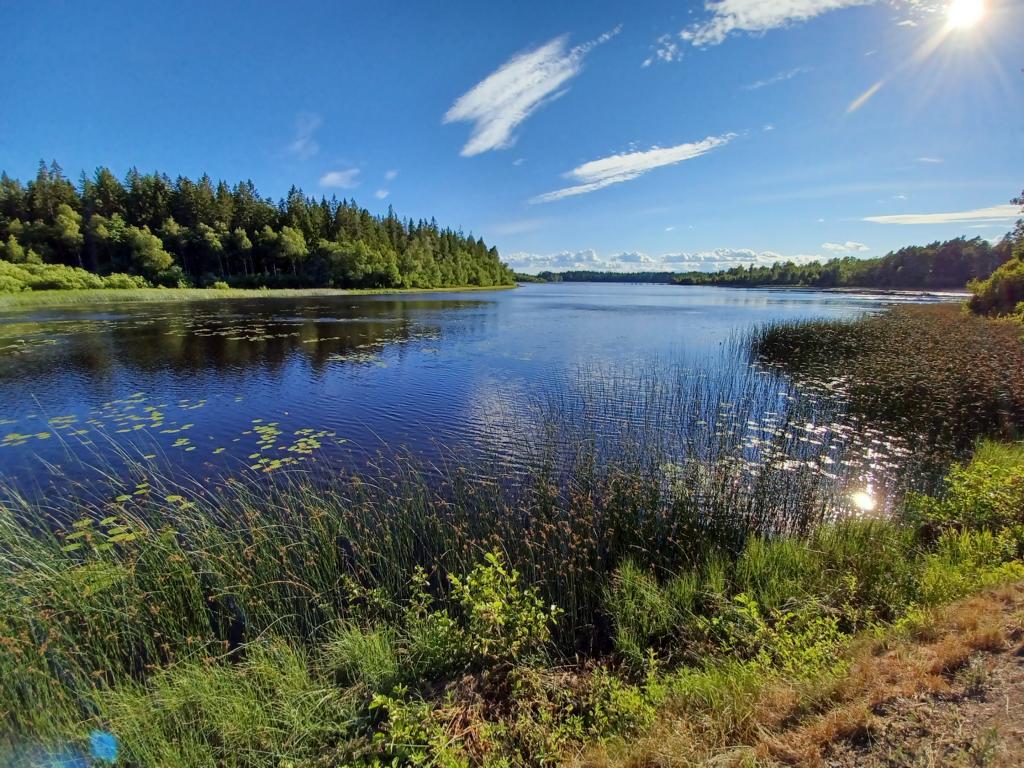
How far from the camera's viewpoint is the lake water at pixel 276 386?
10539 mm

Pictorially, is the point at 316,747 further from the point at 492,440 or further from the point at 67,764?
the point at 492,440

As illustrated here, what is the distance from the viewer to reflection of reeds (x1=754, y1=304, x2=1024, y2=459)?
41.1 feet

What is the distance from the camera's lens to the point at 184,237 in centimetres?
7650

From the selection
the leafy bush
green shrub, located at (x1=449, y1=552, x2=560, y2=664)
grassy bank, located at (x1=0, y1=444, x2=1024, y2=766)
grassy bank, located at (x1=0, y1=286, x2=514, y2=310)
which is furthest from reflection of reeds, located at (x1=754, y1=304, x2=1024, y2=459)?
grassy bank, located at (x1=0, y1=286, x2=514, y2=310)

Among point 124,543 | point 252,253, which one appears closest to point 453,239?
point 252,253

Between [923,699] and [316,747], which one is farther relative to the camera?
[316,747]

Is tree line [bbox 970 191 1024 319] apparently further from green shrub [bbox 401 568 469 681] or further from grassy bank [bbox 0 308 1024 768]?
green shrub [bbox 401 568 469 681]

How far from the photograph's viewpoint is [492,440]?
37.2 feet

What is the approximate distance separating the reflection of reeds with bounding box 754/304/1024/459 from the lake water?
165 inches

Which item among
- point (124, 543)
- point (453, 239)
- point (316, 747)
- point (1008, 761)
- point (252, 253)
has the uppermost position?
point (453, 239)

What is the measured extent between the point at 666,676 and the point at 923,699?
1911 mm

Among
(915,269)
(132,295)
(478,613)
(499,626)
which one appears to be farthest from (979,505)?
(915,269)

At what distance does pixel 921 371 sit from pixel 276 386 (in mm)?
27741

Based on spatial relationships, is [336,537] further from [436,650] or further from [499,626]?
[499,626]
